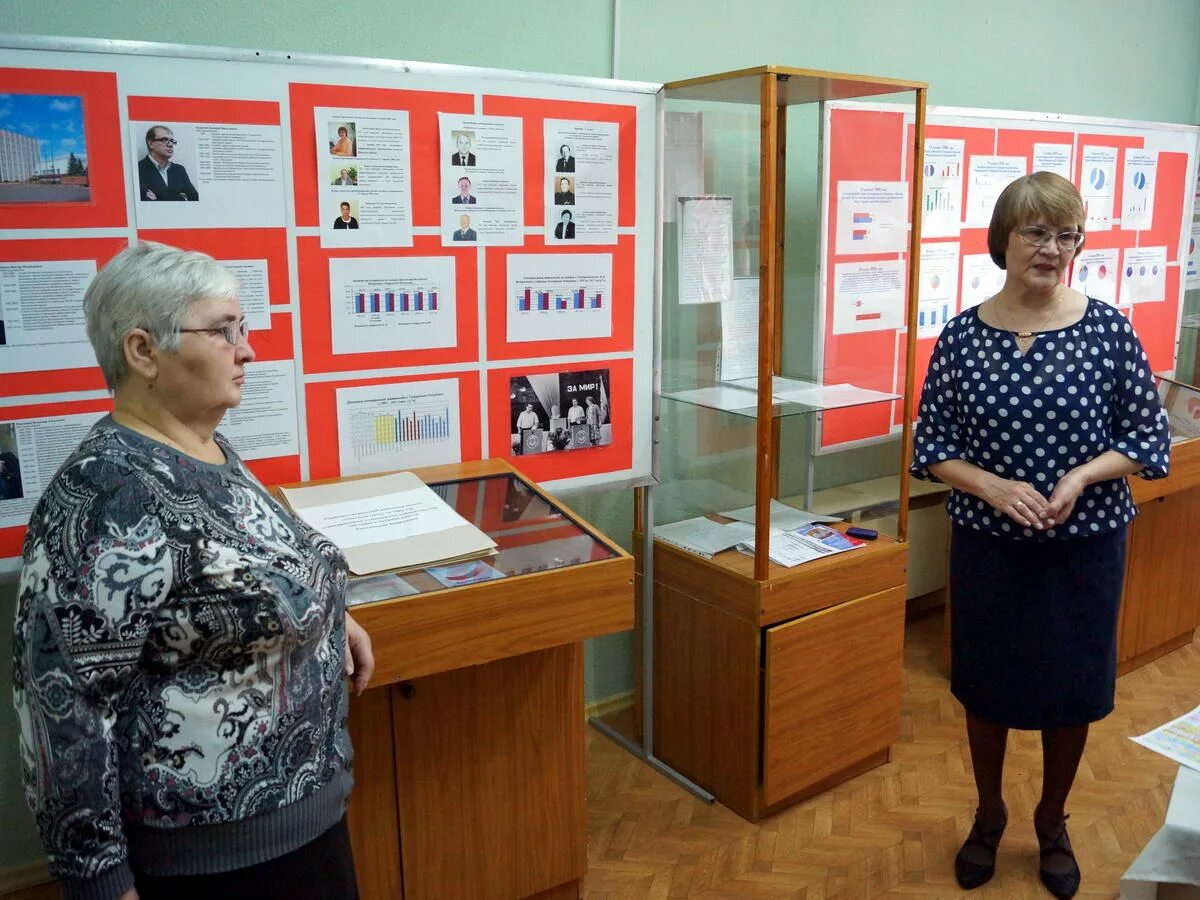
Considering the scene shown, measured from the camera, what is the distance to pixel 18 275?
2.01 metres

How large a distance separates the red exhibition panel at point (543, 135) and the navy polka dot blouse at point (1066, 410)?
3.04ft

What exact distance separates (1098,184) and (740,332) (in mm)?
2179

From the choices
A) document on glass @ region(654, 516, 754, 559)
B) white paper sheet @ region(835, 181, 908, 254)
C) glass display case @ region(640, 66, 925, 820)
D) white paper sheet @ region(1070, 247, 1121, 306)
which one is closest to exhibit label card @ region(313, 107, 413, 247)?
glass display case @ region(640, 66, 925, 820)

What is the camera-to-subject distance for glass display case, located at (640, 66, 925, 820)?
9.04ft

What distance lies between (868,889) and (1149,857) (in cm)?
108

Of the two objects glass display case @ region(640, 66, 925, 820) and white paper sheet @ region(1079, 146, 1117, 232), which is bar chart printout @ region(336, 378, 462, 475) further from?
white paper sheet @ region(1079, 146, 1117, 232)

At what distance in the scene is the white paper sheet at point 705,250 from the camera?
2.85 m

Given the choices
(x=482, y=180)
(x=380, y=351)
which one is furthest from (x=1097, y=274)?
(x=380, y=351)

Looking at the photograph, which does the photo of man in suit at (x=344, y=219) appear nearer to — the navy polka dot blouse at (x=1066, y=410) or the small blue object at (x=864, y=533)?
the navy polka dot blouse at (x=1066, y=410)

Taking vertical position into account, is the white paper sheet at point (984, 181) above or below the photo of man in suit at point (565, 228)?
above

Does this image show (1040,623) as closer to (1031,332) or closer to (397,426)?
(1031,332)

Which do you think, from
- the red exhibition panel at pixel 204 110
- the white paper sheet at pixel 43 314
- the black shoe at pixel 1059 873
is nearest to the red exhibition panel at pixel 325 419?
the white paper sheet at pixel 43 314

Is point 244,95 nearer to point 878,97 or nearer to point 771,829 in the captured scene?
point 878,97

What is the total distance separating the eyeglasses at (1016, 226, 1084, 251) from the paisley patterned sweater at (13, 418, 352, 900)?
5.52 feet
